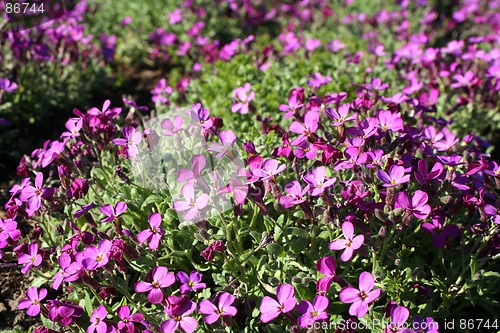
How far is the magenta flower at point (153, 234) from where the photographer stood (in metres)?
2.61

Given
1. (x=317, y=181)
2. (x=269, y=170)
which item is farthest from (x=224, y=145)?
(x=317, y=181)

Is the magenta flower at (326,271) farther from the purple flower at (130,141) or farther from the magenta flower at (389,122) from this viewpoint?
the purple flower at (130,141)

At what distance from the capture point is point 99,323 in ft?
8.28

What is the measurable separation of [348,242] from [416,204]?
362 millimetres

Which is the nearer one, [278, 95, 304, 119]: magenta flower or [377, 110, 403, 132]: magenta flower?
[377, 110, 403, 132]: magenta flower

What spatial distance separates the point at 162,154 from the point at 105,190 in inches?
15.7

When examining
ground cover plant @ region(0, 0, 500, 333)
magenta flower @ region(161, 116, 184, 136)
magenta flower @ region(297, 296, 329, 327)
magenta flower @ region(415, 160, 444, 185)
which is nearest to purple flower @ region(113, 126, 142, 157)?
ground cover plant @ region(0, 0, 500, 333)

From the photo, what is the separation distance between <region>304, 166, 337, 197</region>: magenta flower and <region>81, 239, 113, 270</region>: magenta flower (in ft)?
3.20

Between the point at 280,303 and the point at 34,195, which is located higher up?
the point at 34,195

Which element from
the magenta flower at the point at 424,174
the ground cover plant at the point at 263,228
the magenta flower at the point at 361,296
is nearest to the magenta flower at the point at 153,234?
the ground cover plant at the point at 263,228

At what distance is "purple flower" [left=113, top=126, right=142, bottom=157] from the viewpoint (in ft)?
9.49

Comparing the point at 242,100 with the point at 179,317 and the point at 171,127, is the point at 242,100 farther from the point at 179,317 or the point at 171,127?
the point at 179,317

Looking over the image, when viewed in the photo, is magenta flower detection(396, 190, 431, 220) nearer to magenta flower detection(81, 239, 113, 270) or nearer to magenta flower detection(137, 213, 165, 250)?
magenta flower detection(137, 213, 165, 250)

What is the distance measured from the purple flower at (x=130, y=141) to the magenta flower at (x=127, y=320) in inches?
31.9
